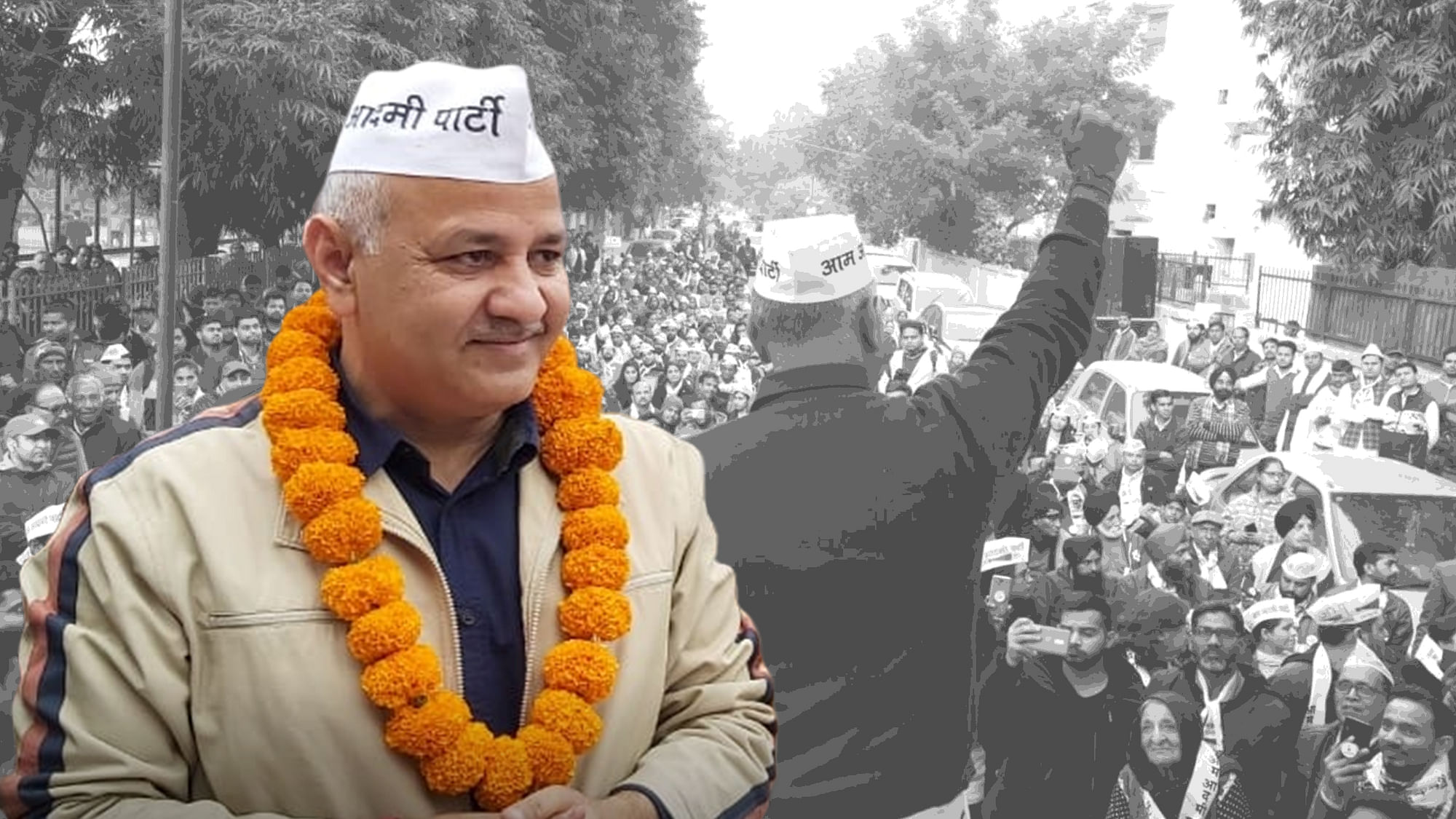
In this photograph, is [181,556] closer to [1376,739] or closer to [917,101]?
[917,101]

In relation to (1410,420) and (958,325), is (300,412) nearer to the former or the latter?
(958,325)

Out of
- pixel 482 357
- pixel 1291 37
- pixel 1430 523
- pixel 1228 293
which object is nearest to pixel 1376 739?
pixel 1430 523

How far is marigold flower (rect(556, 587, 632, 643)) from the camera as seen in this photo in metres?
1.53

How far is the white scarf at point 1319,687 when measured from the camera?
3.41m

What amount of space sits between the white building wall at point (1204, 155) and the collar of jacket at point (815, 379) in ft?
2.51

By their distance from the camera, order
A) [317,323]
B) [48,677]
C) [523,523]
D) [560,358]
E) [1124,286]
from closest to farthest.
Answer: [48,677] → [523,523] → [317,323] → [560,358] → [1124,286]

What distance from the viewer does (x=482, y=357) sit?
1503 mm

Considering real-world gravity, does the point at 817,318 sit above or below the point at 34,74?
below

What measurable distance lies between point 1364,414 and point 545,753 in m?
2.64

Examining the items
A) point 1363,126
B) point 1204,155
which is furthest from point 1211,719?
point 1363,126

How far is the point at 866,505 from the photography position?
284cm

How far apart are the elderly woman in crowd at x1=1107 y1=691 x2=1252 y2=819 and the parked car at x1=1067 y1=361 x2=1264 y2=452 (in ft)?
2.14

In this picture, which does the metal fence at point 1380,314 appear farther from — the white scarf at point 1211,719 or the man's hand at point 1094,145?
the white scarf at point 1211,719

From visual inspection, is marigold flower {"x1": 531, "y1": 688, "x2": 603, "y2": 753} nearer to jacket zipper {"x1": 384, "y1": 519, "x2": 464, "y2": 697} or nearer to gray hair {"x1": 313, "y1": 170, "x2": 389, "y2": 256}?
jacket zipper {"x1": 384, "y1": 519, "x2": 464, "y2": 697}
